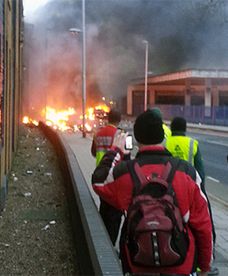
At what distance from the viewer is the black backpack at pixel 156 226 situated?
2.30 meters

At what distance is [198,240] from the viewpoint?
2.51 metres

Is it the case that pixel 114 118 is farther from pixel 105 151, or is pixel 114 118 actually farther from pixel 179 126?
pixel 179 126

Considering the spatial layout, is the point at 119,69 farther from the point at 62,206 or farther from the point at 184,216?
the point at 184,216

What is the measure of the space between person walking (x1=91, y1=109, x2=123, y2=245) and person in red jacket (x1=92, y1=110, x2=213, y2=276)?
234 centimetres

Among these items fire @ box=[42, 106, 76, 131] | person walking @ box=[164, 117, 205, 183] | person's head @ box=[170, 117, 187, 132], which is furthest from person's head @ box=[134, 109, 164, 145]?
fire @ box=[42, 106, 76, 131]

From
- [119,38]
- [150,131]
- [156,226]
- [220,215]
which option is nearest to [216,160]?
[220,215]

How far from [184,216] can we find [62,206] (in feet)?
17.5

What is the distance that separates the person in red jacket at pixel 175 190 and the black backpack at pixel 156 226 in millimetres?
47

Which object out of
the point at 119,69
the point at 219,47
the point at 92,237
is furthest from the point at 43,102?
the point at 92,237

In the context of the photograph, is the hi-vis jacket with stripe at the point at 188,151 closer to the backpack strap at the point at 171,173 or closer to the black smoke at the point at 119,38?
the backpack strap at the point at 171,173

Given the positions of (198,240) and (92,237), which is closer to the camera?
(198,240)

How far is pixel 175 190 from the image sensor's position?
2426 millimetres

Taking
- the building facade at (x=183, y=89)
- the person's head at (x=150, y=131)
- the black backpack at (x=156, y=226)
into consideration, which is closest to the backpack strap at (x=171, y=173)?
the black backpack at (x=156, y=226)

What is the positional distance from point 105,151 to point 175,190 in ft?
9.32
